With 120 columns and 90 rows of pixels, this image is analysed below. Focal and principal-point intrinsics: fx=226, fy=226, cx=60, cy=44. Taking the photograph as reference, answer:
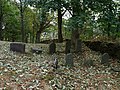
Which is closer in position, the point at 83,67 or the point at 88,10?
the point at 83,67

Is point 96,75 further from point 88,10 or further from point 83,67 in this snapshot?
point 88,10

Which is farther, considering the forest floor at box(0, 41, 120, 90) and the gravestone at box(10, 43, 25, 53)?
the gravestone at box(10, 43, 25, 53)

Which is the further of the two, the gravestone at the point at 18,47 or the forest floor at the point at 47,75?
the gravestone at the point at 18,47

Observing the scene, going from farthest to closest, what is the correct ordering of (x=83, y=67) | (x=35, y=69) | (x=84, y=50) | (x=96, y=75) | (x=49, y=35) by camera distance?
1. (x=49, y=35)
2. (x=84, y=50)
3. (x=83, y=67)
4. (x=96, y=75)
5. (x=35, y=69)

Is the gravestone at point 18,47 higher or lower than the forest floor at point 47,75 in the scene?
higher

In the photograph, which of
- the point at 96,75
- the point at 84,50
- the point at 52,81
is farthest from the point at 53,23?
the point at 52,81

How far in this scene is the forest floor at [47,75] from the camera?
7.82 metres

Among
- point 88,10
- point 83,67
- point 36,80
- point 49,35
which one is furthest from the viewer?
point 49,35

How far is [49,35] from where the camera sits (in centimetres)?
3334

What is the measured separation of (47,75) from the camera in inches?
340

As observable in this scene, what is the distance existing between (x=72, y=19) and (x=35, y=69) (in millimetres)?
3255

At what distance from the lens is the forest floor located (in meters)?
7.82

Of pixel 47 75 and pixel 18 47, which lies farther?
pixel 18 47

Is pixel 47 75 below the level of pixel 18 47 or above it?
below
